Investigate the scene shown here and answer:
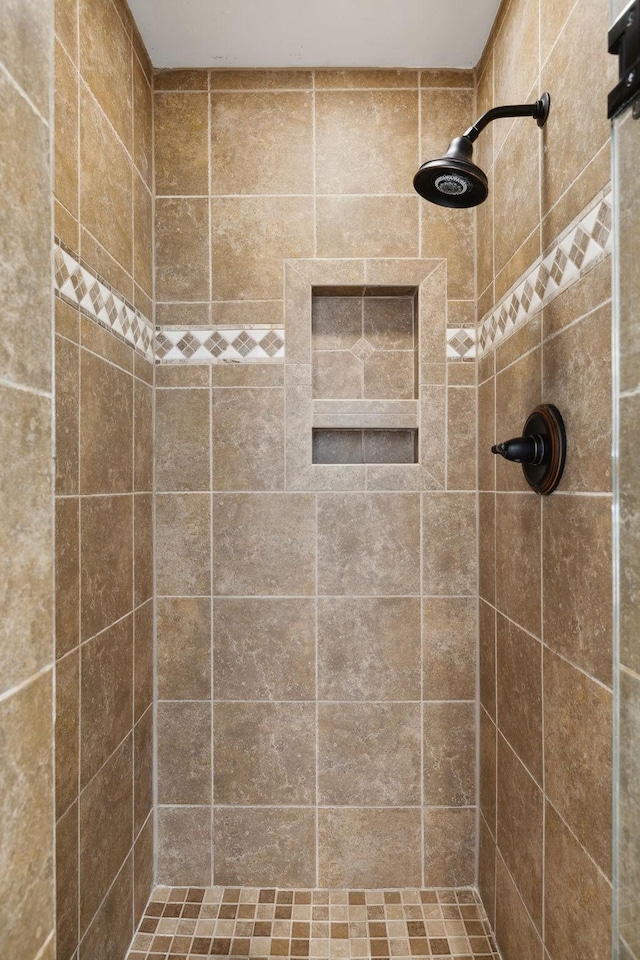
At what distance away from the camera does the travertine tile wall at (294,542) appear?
6.50 feet

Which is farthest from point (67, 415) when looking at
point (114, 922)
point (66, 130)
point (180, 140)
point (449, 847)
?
point (449, 847)

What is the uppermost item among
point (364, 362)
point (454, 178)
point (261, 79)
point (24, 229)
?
point (261, 79)

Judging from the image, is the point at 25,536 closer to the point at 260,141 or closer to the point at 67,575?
the point at 67,575

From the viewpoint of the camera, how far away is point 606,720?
3.47 feet

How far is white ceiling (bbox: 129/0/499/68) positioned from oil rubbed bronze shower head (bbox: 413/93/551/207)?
0.62 metres

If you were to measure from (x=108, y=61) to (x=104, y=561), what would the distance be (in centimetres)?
131

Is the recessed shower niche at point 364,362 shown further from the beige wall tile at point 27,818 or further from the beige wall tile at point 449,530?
the beige wall tile at point 27,818

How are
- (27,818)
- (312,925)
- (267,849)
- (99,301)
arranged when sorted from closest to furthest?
(27,818) → (99,301) → (312,925) → (267,849)

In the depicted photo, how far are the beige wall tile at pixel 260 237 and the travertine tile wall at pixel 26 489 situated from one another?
1.35 metres

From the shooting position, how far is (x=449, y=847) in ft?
6.48

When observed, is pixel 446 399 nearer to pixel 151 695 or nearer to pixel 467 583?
pixel 467 583

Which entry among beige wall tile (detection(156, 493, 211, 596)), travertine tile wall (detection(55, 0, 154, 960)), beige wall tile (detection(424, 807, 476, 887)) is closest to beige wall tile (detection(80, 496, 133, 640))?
travertine tile wall (detection(55, 0, 154, 960))

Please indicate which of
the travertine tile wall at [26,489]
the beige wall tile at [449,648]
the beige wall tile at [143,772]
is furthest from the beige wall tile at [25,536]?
the beige wall tile at [449,648]

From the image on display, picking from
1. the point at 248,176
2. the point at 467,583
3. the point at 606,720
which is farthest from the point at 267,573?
the point at 248,176
